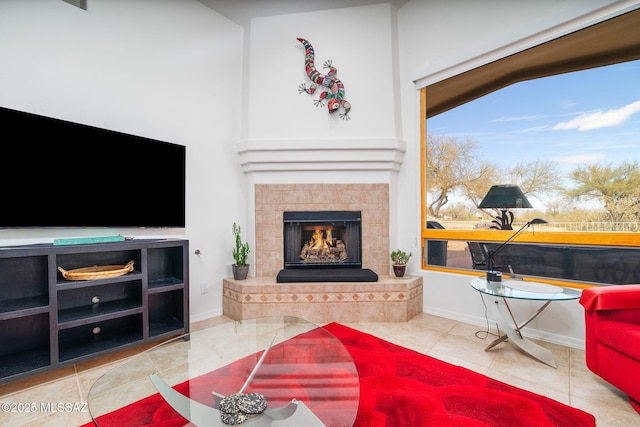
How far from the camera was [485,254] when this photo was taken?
2787 mm

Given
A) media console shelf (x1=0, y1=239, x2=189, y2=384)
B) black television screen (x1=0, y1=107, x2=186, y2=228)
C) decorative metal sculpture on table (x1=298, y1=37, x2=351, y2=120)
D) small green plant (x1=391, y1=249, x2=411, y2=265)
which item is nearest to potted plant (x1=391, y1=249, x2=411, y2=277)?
small green plant (x1=391, y1=249, x2=411, y2=265)

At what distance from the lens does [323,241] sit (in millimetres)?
3307

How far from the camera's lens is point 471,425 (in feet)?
4.63

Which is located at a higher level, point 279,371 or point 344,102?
point 344,102

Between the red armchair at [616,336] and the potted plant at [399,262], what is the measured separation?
1.43 meters

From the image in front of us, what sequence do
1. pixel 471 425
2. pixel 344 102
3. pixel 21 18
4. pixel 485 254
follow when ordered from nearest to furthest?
pixel 471 425, pixel 21 18, pixel 485 254, pixel 344 102

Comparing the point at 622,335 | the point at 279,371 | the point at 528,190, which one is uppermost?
the point at 528,190

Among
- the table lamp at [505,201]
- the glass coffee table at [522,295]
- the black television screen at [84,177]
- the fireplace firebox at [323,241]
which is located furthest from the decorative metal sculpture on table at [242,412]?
the table lamp at [505,201]

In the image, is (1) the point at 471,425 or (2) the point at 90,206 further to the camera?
(2) the point at 90,206

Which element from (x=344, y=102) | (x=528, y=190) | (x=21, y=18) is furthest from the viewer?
(x=344, y=102)

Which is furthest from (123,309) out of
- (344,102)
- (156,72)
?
(344,102)

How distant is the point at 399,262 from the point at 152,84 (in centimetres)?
289

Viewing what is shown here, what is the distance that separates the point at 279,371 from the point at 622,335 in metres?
1.83

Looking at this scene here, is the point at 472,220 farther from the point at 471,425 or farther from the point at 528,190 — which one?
the point at 471,425
